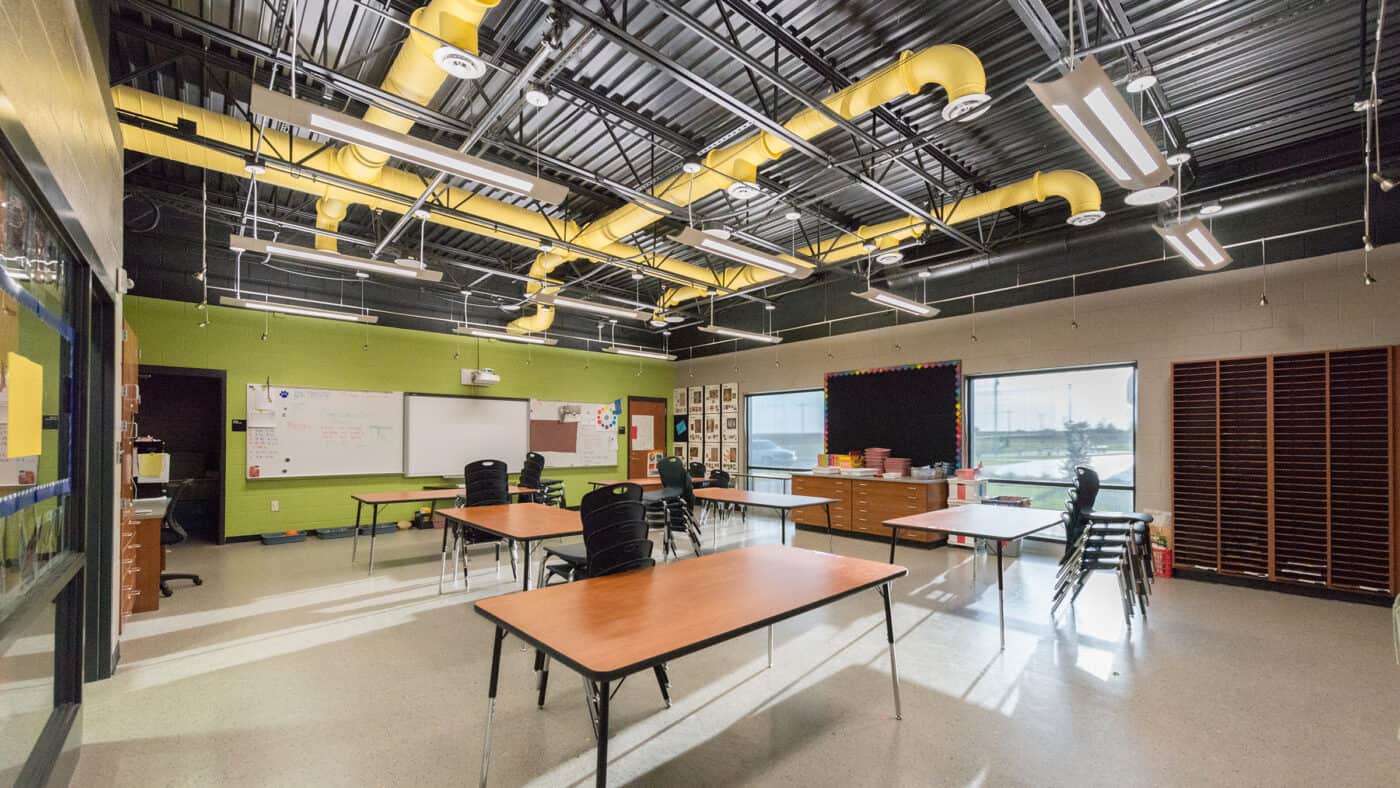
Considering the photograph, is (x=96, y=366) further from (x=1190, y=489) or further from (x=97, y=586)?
(x=1190, y=489)

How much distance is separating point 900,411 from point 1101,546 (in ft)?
13.1

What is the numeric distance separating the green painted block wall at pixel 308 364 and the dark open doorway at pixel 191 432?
683 millimetres

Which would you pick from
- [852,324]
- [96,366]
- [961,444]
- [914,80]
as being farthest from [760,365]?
[96,366]

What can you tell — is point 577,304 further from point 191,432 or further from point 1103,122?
point 191,432

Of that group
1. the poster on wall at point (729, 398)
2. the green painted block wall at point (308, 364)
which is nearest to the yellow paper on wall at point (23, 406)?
the green painted block wall at point (308, 364)

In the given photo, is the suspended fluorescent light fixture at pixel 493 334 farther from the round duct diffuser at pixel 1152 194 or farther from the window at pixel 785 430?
the round duct diffuser at pixel 1152 194

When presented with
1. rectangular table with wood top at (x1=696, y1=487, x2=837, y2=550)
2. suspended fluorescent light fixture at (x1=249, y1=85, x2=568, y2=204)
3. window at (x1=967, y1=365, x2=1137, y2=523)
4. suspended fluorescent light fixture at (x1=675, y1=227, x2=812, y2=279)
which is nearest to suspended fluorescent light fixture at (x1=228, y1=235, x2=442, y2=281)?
suspended fluorescent light fixture at (x1=249, y1=85, x2=568, y2=204)

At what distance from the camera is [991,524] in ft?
14.4

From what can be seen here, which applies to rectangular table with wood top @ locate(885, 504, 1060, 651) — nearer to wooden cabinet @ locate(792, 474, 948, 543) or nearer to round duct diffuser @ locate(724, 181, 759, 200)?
Result: wooden cabinet @ locate(792, 474, 948, 543)

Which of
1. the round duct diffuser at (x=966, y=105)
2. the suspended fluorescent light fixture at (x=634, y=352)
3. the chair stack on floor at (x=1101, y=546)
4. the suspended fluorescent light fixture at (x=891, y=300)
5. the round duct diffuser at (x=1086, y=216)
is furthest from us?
the suspended fluorescent light fixture at (x=634, y=352)

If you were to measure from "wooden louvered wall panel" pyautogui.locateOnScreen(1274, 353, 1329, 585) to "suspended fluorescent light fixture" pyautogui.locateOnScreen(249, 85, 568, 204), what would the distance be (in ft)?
20.8

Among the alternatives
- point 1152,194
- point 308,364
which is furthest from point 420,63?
point 308,364

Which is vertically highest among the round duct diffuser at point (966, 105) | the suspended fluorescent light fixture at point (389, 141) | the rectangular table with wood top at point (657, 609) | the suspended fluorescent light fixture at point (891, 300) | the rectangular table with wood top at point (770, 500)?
the round duct diffuser at point (966, 105)

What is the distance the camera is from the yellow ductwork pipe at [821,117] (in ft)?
11.1
